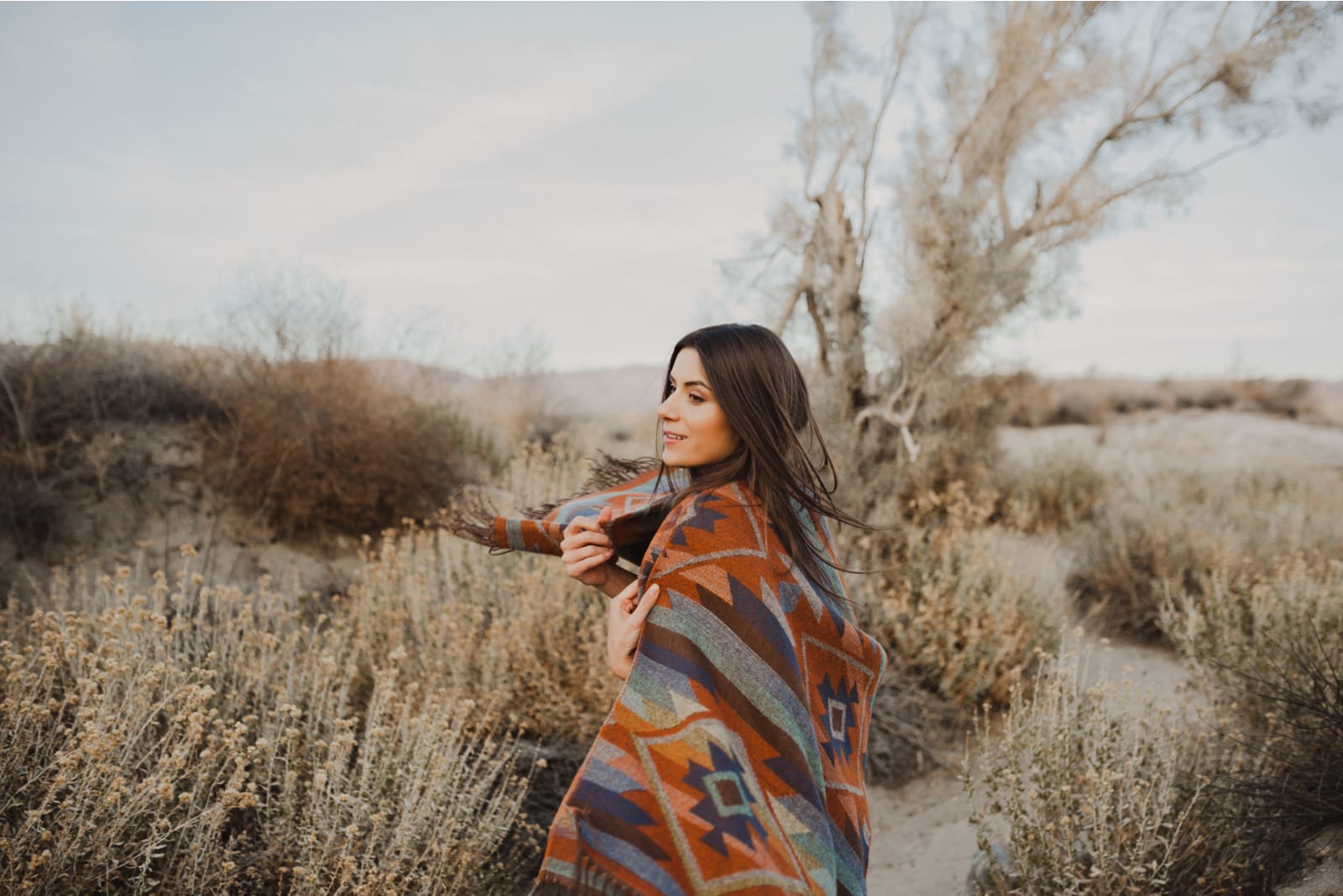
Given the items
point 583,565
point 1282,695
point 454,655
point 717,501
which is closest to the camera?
point 717,501

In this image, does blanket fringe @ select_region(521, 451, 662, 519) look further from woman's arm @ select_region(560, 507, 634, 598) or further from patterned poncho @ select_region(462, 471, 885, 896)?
patterned poncho @ select_region(462, 471, 885, 896)

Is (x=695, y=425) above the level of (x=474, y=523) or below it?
above

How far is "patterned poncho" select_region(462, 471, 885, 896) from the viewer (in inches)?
67.1

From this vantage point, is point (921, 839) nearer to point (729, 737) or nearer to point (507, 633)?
point (507, 633)

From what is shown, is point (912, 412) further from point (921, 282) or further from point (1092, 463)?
point (1092, 463)

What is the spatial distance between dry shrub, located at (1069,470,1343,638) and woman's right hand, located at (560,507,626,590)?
5.37 meters

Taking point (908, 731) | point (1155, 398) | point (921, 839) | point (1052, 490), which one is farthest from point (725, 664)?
point (1155, 398)

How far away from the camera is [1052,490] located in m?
10.6

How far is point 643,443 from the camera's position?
45.6ft

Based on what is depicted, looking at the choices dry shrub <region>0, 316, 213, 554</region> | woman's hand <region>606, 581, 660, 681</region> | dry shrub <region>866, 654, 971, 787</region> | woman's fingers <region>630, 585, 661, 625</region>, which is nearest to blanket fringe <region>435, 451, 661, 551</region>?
woman's hand <region>606, 581, 660, 681</region>

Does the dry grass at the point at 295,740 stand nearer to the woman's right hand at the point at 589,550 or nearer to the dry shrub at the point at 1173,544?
the woman's right hand at the point at 589,550

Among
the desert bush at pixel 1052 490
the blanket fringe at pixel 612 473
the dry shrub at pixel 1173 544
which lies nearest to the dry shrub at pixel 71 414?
the blanket fringe at pixel 612 473

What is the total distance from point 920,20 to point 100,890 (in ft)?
31.8

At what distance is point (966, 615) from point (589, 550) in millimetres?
4425
